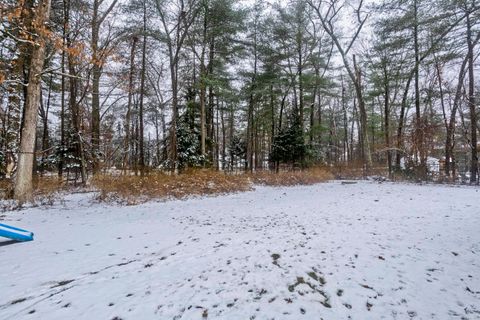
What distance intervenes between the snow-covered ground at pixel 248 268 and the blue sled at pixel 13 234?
135mm

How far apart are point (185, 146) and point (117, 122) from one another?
15.7 metres

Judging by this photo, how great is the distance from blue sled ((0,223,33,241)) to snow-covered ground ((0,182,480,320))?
0.14 meters

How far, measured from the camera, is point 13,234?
3.84 metres

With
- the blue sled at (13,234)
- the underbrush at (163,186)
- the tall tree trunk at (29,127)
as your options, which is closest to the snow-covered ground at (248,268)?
the blue sled at (13,234)

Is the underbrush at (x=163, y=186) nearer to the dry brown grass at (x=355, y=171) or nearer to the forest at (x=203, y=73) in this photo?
the forest at (x=203, y=73)

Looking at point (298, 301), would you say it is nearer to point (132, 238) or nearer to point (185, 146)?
point (132, 238)

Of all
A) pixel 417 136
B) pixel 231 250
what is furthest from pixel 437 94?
pixel 231 250

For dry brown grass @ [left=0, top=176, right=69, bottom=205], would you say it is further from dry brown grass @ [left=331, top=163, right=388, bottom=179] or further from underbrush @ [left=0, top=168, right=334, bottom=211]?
dry brown grass @ [left=331, top=163, right=388, bottom=179]

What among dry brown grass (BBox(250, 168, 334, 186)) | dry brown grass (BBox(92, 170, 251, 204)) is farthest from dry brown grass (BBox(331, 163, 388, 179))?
dry brown grass (BBox(92, 170, 251, 204))

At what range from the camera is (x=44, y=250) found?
3611 mm

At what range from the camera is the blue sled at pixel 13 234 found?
147 inches

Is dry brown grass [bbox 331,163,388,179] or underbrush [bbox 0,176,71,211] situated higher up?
dry brown grass [bbox 331,163,388,179]

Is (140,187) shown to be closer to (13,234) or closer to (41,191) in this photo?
(41,191)

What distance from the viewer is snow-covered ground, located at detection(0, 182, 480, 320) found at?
214 cm
